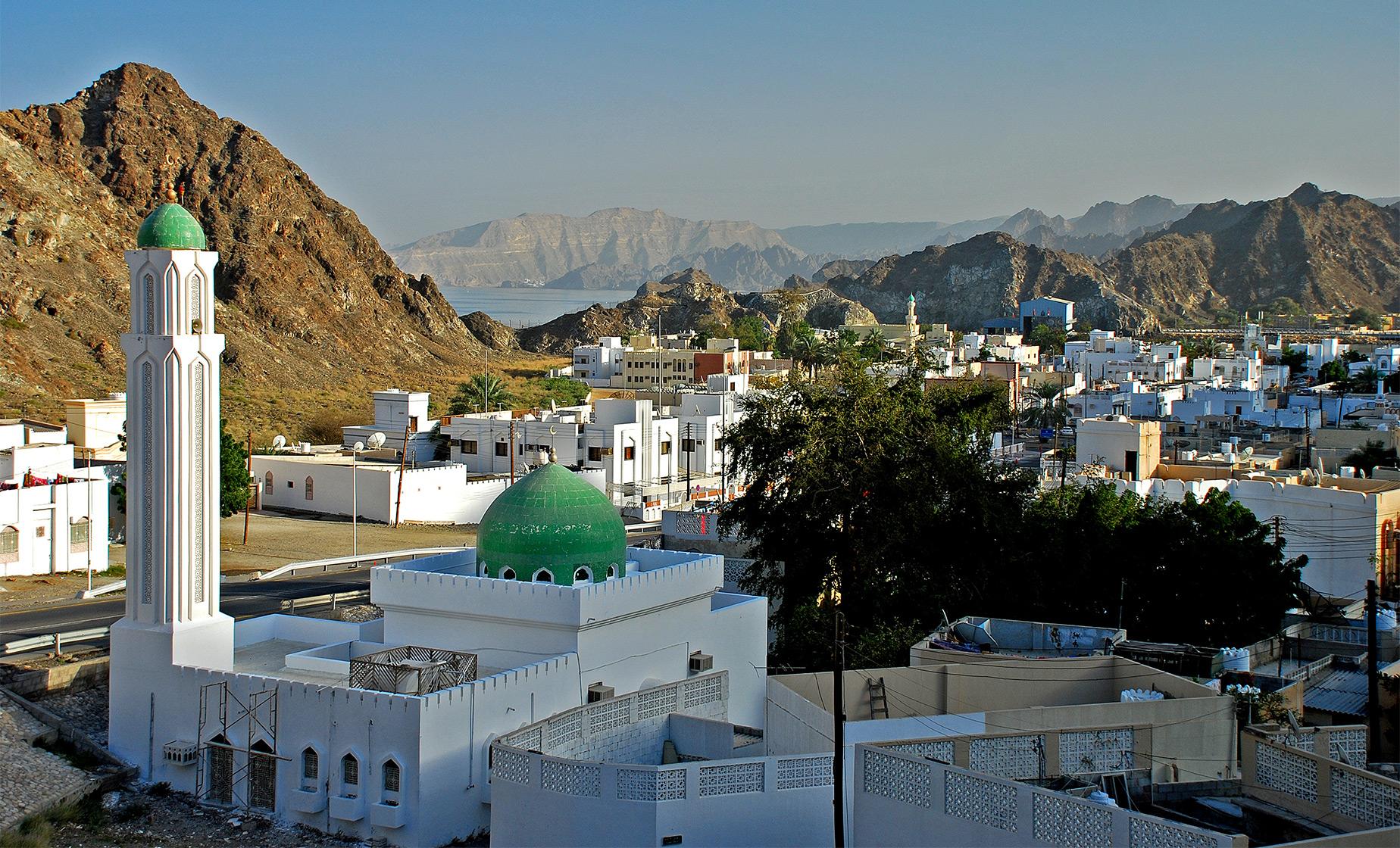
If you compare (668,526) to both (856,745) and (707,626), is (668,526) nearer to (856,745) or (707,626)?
(707,626)

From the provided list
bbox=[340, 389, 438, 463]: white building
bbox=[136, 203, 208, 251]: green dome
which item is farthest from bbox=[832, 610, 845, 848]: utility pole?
bbox=[340, 389, 438, 463]: white building

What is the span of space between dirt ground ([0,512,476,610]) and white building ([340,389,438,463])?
7.28 meters

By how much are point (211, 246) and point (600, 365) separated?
2296 centimetres

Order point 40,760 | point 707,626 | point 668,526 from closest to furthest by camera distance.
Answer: point 40,760 → point 707,626 → point 668,526

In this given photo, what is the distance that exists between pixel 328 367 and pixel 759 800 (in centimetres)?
6887

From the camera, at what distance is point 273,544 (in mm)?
33031

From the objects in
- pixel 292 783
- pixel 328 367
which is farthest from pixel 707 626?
pixel 328 367

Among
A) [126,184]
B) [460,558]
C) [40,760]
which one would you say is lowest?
[40,760]

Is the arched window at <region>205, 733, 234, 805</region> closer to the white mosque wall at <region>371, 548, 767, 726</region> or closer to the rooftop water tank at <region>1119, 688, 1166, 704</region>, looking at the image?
the white mosque wall at <region>371, 548, 767, 726</region>

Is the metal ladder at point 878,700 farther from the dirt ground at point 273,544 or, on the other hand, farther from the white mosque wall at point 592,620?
the dirt ground at point 273,544

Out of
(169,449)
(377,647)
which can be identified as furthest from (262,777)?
(169,449)

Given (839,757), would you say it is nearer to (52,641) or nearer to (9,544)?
(52,641)

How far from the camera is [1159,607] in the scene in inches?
962

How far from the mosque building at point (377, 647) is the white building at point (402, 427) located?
80.4 feet
